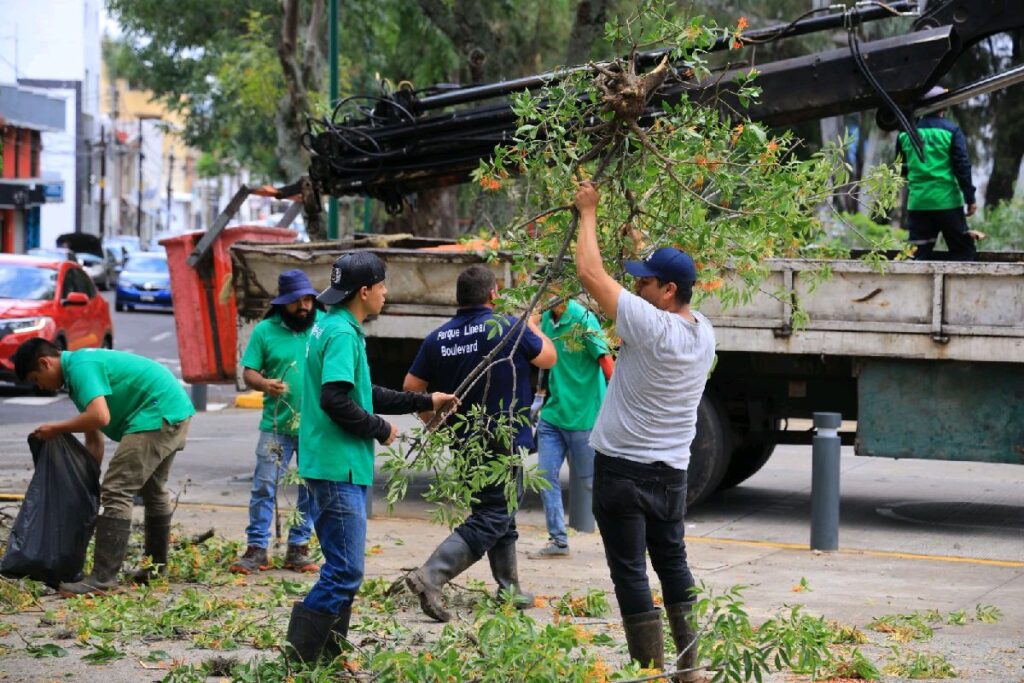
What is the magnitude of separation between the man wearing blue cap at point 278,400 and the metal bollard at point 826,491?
10.3 ft

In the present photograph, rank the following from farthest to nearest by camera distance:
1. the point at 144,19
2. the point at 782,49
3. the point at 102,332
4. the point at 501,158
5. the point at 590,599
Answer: the point at 144,19 → the point at 782,49 → the point at 102,332 → the point at 590,599 → the point at 501,158

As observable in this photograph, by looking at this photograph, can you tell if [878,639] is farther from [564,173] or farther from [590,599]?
[564,173]

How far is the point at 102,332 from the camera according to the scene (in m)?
20.6

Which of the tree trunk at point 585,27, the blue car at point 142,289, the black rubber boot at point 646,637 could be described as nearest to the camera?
the black rubber boot at point 646,637

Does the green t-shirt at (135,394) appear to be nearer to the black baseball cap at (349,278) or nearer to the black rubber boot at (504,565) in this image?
the black rubber boot at (504,565)

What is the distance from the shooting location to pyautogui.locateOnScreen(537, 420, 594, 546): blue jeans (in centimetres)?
927

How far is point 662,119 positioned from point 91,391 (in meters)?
3.33

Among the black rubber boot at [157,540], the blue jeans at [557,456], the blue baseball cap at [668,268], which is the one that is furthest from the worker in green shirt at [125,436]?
the blue baseball cap at [668,268]

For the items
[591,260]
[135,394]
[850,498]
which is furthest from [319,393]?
[850,498]

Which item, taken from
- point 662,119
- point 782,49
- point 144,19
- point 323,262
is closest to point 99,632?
point 662,119

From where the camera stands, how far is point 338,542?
589 centimetres

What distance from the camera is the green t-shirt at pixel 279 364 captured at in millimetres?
8961

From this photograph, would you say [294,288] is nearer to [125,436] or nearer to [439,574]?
[125,436]

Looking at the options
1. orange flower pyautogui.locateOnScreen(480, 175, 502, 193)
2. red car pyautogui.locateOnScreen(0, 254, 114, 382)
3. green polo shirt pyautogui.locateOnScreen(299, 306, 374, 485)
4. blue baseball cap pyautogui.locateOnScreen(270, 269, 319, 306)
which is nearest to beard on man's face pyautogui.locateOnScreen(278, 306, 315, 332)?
blue baseball cap pyautogui.locateOnScreen(270, 269, 319, 306)
